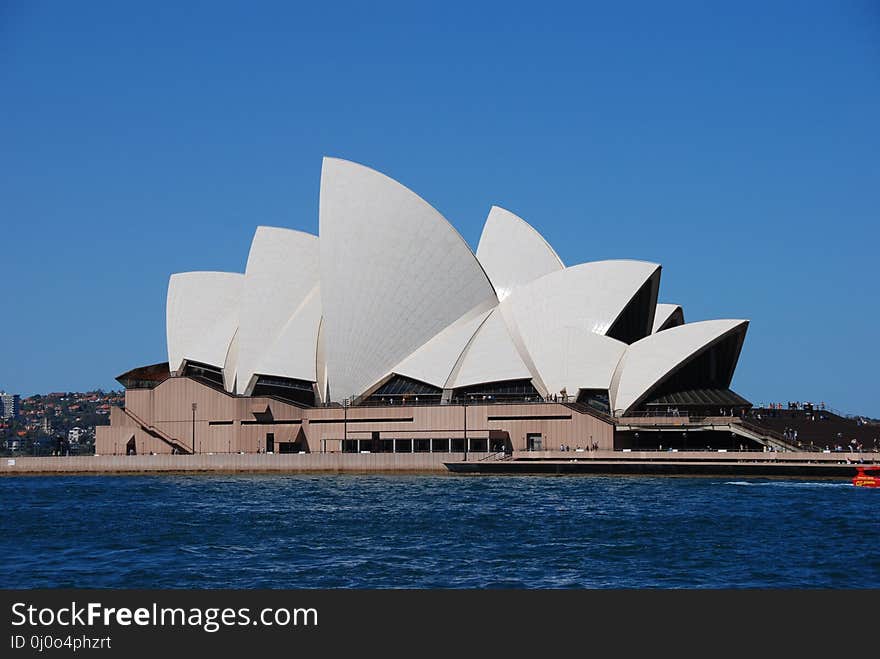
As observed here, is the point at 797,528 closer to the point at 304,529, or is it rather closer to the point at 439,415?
the point at 304,529

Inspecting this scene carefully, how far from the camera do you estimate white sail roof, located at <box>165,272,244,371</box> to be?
247 ft

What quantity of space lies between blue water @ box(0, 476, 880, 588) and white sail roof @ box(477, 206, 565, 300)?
24792 millimetres

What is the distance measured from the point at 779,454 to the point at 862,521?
22958 mm

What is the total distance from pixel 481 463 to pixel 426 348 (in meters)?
10.9

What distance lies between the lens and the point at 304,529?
105 feet

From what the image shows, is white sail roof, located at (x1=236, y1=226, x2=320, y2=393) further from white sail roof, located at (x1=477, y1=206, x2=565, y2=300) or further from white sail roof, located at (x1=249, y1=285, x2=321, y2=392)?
white sail roof, located at (x1=477, y1=206, x2=565, y2=300)

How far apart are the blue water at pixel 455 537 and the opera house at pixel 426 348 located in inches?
575

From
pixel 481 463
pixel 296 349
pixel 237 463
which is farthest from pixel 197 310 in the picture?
pixel 481 463

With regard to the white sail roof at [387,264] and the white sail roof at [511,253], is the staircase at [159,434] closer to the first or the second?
the white sail roof at [387,264]

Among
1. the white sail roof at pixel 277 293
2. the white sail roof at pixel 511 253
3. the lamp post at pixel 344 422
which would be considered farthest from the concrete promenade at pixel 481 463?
the white sail roof at pixel 511 253

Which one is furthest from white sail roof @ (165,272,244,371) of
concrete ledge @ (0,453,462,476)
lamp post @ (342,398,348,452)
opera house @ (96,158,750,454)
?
lamp post @ (342,398,348,452)

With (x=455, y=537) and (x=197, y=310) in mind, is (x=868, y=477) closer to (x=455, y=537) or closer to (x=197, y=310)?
(x=455, y=537)

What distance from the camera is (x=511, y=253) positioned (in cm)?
7350

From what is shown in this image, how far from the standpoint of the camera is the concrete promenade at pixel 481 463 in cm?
5419
